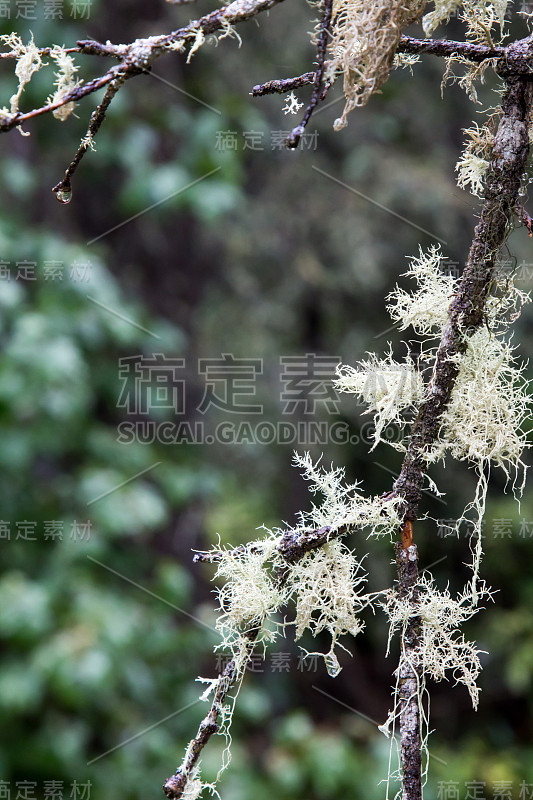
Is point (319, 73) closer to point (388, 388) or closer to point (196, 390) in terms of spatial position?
point (388, 388)

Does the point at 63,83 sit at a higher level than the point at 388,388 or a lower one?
higher

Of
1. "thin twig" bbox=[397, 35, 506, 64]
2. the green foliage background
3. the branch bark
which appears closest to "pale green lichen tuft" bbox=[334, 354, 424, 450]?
the branch bark

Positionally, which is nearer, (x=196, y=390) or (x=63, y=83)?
(x=63, y=83)

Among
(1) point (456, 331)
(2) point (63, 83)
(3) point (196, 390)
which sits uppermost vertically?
(3) point (196, 390)

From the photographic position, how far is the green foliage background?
1588mm

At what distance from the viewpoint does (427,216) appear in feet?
6.91

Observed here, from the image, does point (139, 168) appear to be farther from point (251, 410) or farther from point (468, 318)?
point (468, 318)

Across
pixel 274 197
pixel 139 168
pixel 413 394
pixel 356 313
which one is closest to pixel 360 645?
pixel 356 313

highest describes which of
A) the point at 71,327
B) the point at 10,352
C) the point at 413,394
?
the point at 71,327

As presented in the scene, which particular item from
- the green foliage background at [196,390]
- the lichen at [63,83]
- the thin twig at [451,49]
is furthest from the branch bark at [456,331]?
the green foliage background at [196,390]

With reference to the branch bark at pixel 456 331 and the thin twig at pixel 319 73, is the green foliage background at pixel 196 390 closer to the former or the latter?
the branch bark at pixel 456 331

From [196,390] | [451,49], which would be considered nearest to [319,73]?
[451,49]

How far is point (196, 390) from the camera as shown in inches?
90.7

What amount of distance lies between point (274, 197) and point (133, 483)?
3.55ft
